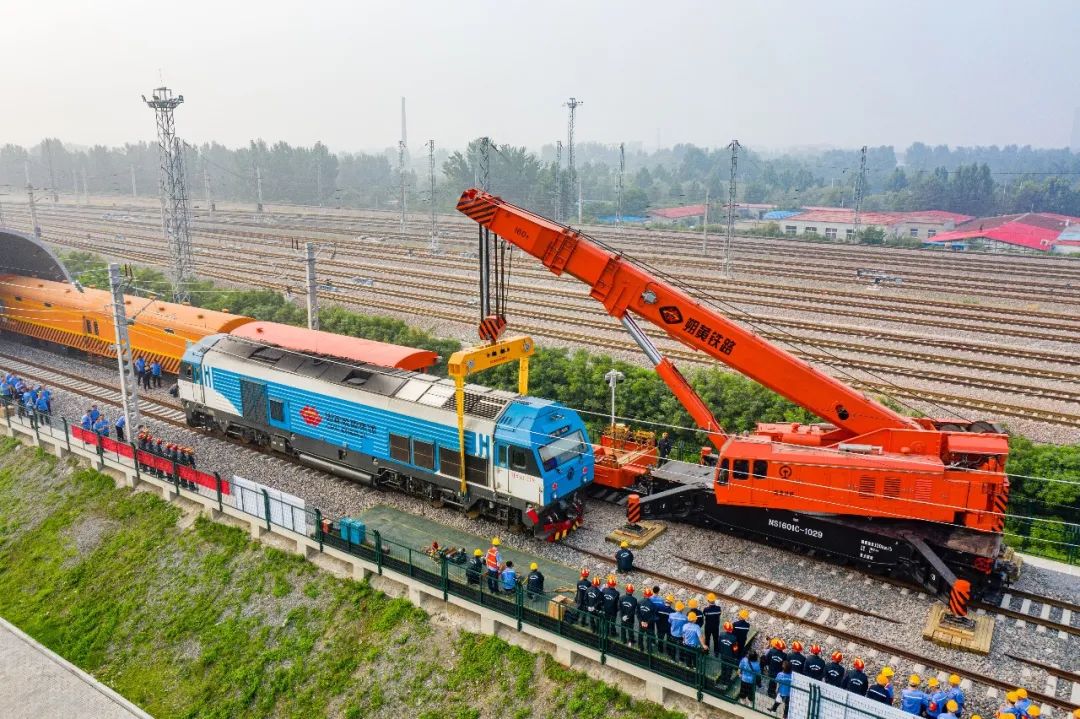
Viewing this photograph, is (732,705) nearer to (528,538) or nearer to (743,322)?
(528,538)

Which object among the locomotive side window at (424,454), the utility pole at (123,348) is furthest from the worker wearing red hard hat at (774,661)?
the utility pole at (123,348)

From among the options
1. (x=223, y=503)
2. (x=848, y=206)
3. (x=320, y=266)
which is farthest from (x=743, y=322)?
(x=848, y=206)

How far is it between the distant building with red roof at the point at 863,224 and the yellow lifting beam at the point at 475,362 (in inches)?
2337

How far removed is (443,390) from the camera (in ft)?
67.3

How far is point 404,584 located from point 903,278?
39582 millimetres

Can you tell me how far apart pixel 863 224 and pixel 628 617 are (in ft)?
255

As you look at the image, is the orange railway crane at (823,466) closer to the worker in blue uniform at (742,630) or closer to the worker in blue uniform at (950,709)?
the worker in blue uniform at (742,630)

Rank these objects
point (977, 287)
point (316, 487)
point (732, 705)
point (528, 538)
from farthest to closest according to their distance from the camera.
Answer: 1. point (977, 287)
2. point (316, 487)
3. point (528, 538)
4. point (732, 705)

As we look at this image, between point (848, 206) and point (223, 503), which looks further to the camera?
point (848, 206)

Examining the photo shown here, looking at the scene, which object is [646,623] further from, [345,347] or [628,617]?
[345,347]

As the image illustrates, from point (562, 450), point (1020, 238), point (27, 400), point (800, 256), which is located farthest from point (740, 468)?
point (1020, 238)

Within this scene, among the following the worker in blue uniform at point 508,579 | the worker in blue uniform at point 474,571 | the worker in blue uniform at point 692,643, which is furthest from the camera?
the worker in blue uniform at point 474,571

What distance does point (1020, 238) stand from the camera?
68.2 metres

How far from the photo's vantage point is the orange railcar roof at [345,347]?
23141 mm
